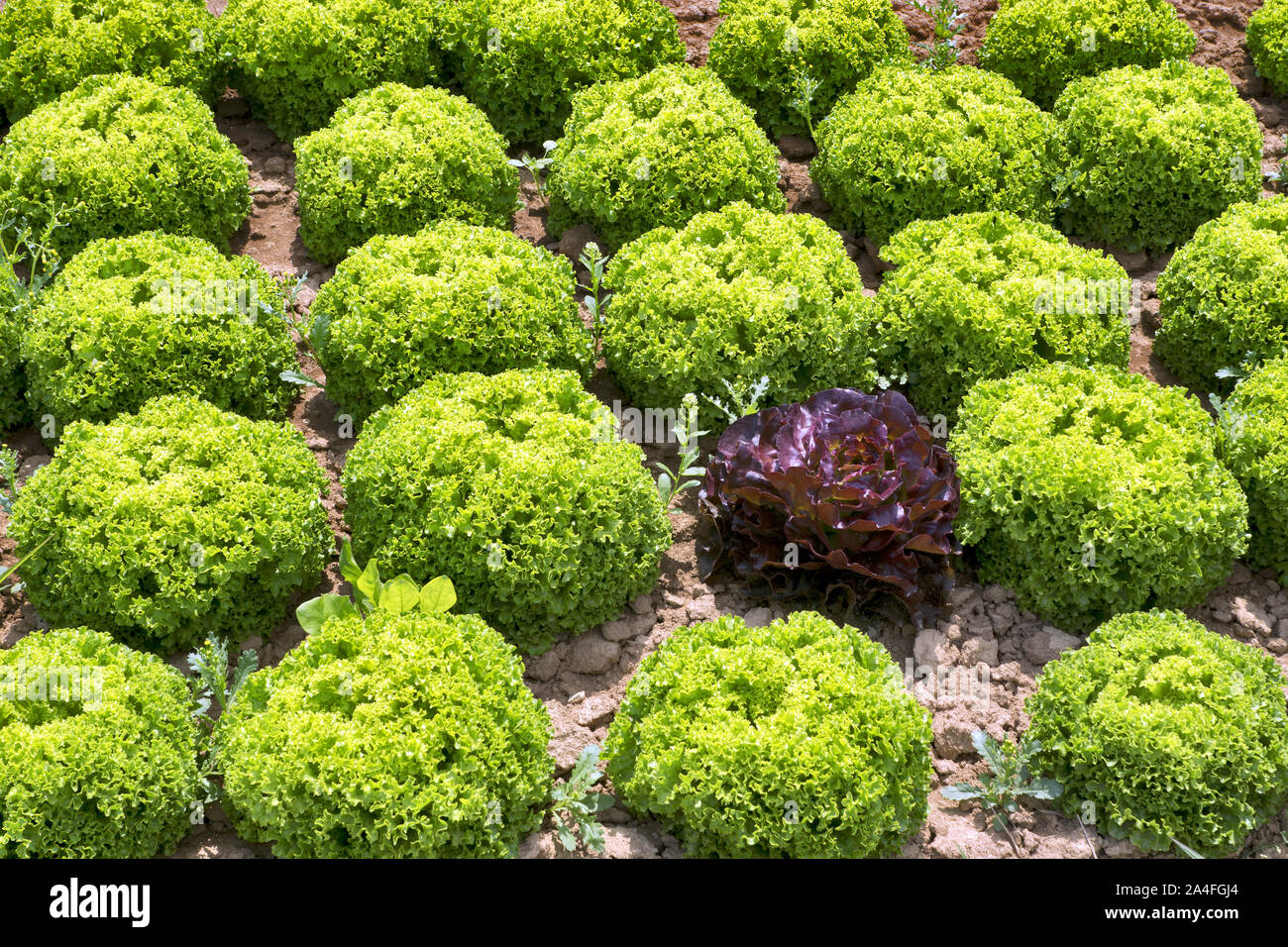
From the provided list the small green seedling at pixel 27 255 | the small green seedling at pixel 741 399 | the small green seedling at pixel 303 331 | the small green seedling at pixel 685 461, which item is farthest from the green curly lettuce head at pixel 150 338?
the small green seedling at pixel 741 399

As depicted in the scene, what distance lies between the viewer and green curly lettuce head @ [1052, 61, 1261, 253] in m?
10.6

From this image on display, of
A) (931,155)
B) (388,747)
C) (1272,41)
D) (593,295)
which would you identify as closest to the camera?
(388,747)

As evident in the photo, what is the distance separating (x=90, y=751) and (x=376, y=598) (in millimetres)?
1634

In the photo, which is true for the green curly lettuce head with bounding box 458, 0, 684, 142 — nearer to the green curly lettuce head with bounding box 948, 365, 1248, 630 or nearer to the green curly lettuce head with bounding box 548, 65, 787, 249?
the green curly lettuce head with bounding box 548, 65, 787, 249

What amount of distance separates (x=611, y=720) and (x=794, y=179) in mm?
5409

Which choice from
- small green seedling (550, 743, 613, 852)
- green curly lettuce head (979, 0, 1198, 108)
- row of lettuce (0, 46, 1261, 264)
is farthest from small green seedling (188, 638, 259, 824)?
green curly lettuce head (979, 0, 1198, 108)

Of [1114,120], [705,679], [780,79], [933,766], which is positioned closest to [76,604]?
[705,679]

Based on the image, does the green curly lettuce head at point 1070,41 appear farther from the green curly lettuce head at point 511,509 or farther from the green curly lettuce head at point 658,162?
the green curly lettuce head at point 511,509

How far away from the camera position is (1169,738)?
23.3 feet

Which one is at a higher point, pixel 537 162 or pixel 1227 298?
pixel 1227 298

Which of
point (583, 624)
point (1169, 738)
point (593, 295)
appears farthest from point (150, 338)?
point (1169, 738)

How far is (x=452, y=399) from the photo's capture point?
8453 mm

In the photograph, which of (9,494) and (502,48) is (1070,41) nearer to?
(502,48)

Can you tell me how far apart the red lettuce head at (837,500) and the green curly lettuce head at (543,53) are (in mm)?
4207
